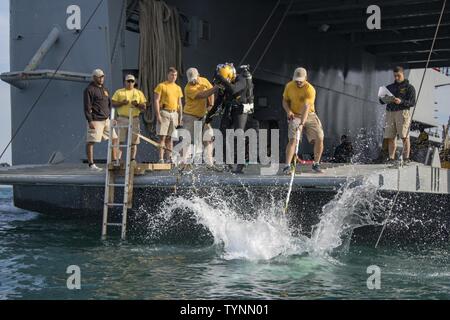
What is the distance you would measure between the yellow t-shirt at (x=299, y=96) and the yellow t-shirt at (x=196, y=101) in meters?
1.40

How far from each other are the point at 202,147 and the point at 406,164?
294 centimetres

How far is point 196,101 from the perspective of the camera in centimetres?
1005

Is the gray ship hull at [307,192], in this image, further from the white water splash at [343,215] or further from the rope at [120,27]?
the rope at [120,27]

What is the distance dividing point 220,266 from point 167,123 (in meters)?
3.62

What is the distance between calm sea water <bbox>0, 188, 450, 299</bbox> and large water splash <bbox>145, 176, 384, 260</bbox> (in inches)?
0.7

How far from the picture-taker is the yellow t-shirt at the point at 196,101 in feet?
32.8

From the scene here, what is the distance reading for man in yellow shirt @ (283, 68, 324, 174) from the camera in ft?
29.3

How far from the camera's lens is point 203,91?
974 cm

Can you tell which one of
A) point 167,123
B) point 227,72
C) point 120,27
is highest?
point 120,27

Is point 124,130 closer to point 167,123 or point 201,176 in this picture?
point 167,123

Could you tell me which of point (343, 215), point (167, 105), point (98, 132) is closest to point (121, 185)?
point (98, 132)

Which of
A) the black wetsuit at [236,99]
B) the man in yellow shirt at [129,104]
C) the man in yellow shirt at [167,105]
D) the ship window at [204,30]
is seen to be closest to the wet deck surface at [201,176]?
the black wetsuit at [236,99]
